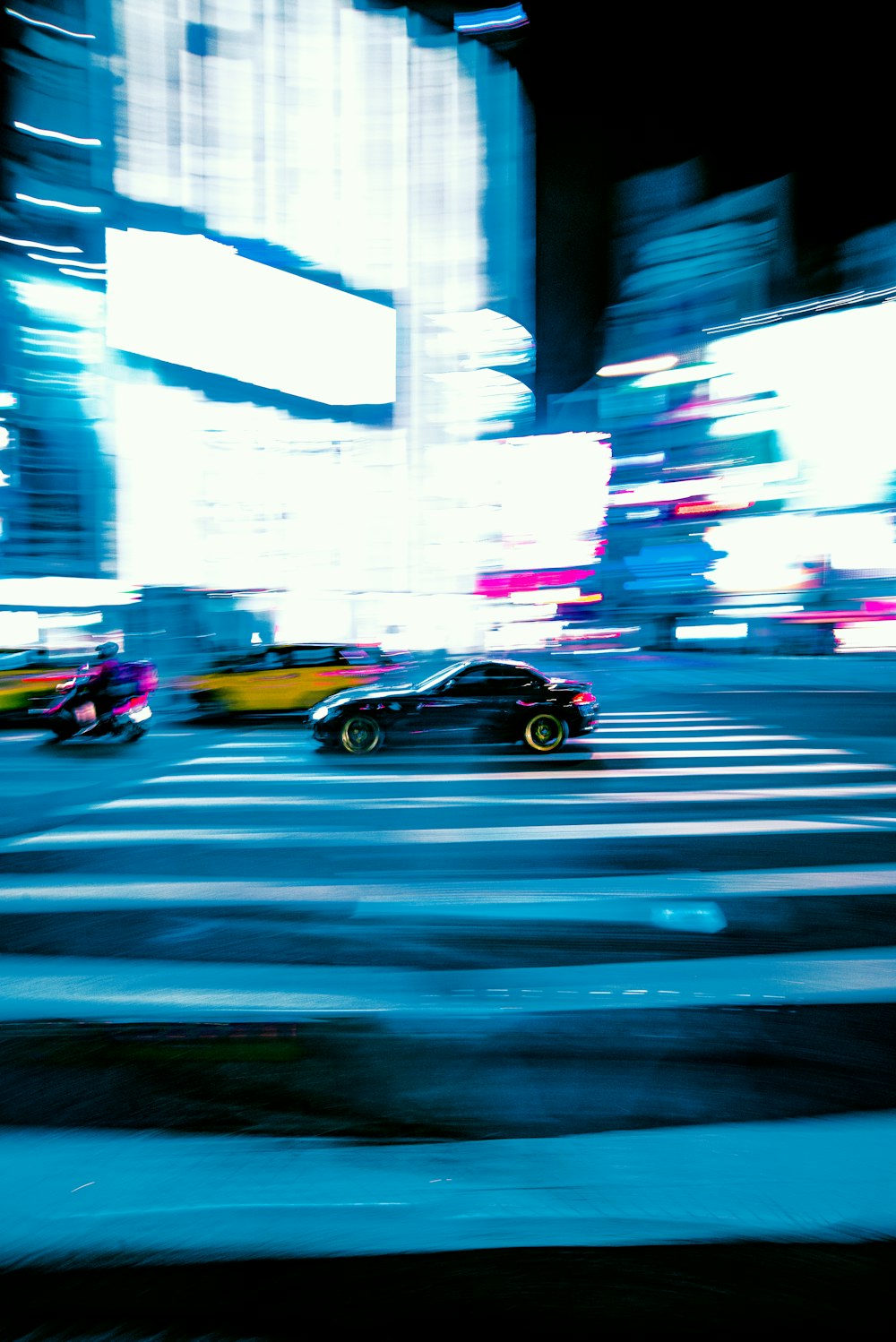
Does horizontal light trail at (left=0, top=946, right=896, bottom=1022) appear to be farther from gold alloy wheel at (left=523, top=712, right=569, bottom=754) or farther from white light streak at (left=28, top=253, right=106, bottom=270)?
white light streak at (left=28, top=253, right=106, bottom=270)

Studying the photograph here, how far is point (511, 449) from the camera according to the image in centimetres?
11400

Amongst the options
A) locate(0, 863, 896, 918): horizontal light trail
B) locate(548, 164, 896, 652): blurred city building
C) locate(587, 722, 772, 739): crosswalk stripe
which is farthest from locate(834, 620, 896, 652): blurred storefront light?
locate(0, 863, 896, 918): horizontal light trail

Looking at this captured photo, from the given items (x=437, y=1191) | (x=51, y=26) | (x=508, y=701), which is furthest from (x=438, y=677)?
(x=51, y=26)

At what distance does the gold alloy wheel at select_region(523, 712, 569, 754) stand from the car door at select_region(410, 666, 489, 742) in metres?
0.70

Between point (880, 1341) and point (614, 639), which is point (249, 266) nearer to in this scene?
point (614, 639)

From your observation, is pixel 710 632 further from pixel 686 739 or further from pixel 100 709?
pixel 100 709

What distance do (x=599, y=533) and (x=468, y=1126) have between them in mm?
111726

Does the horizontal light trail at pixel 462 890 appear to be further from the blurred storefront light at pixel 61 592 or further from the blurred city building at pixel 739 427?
the blurred city building at pixel 739 427

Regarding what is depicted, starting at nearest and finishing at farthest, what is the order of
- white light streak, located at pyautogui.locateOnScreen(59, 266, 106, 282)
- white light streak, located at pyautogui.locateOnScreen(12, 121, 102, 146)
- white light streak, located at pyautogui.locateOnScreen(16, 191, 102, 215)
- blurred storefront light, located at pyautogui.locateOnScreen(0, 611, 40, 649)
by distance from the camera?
white light streak, located at pyautogui.locateOnScreen(12, 121, 102, 146) < white light streak, located at pyautogui.locateOnScreen(16, 191, 102, 215) < white light streak, located at pyautogui.locateOnScreen(59, 266, 106, 282) < blurred storefront light, located at pyautogui.locateOnScreen(0, 611, 40, 649)

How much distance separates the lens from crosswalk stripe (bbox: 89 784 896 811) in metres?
8.19

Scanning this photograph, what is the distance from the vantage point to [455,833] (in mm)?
7035

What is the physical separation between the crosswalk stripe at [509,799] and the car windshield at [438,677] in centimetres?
281

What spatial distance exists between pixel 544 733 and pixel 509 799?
3.29m

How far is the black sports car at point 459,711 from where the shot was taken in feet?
37.2
